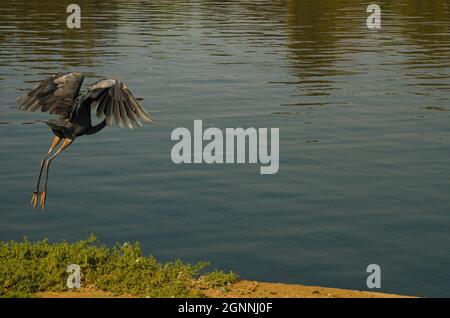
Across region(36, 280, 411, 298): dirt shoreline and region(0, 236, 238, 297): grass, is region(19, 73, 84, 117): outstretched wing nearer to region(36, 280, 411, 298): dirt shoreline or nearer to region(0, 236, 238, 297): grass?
region(0, 236, 238, 297): grass

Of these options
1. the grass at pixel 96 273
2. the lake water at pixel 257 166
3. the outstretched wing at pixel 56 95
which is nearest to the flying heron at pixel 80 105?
the outstretched wing at pixel 56 95

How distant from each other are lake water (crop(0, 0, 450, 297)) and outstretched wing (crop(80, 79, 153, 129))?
16.7ft

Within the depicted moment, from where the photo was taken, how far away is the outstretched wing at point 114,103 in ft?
40.5

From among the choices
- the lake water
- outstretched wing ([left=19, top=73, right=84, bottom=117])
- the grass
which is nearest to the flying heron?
outstretched wing ([left=19, top=73, right=84, bottom=117])

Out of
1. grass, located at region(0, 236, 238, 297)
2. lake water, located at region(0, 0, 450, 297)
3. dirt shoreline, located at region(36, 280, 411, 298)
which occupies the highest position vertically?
lake water, located at region(0, 0, 450, 297)

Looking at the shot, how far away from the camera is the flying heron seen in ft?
39.3

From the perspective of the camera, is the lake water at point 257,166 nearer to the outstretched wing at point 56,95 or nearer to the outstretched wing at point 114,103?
the outstretched wing at point 56,95

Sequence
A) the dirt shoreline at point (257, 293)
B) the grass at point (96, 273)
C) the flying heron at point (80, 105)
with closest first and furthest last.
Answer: the flying heron at point (80, 105)
the dirt shoreline at point (257, 293)
the grass at point (96, 273)

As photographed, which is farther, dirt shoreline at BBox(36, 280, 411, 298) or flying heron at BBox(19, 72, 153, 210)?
dirt shoreline at BBox(36, 280, 411, 298)

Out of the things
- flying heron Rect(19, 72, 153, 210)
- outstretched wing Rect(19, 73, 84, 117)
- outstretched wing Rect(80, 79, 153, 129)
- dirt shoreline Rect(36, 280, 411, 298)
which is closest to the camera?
flying heron Rect(19, 72, 153, 210)

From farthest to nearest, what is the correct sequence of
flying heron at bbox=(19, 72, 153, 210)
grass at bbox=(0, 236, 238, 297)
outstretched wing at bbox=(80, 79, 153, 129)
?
grass at bbox=(0, 236, 238, 297)
outstretched wing at bbox=(80, 79, 153, 129)
flying heron at bbox=(19, 72, 153, 210)

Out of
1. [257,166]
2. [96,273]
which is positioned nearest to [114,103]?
[96,273]

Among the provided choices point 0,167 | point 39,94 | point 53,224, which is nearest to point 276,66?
point 0,167
